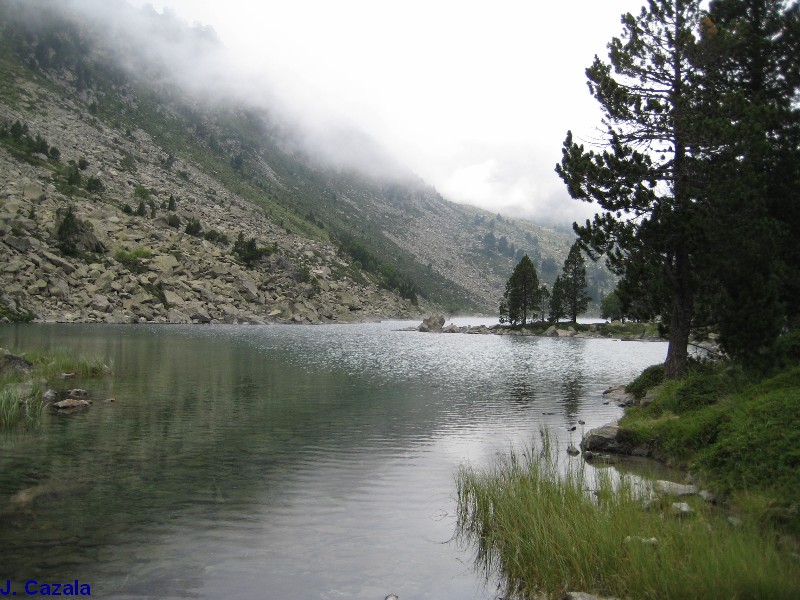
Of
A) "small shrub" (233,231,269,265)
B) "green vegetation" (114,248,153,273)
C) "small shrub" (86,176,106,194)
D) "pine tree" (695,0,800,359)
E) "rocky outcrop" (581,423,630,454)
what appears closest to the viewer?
"pine tree" (695,0,800,359)

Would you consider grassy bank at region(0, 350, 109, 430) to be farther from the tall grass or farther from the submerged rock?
the tall grass

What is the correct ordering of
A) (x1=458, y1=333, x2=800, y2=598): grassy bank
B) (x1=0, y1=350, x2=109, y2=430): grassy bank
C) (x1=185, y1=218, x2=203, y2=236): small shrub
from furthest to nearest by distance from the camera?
(x1=185, y1=218, x2=203, y2=236): small shrub → (x1=0, y1=350, x2=109, y2=430): grassy bank → (x1=458, y1=333, x2=800, y2=598): grassy bank

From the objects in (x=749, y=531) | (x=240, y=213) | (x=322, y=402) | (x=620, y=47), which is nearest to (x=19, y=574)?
(x=749, y=531)

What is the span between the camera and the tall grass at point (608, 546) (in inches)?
304

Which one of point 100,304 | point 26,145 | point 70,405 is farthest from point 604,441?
point 26,145

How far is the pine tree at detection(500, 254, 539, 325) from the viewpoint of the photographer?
13150 centimetres

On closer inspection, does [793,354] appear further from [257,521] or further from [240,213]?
[240,213]

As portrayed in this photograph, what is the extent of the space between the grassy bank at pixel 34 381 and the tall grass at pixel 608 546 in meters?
19.9

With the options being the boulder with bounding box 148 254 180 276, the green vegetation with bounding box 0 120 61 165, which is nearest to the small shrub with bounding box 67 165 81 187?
the green vegetation with bounding box 0 120 61 165

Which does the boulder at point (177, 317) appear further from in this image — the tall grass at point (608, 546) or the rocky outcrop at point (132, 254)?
the tall grass at point (608, 546)

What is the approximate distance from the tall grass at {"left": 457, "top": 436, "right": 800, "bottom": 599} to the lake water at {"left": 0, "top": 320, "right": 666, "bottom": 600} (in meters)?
0.89

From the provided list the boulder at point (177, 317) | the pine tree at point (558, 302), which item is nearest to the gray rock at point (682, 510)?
the boulder at point (177, 317)

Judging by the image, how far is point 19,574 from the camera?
10.1 m

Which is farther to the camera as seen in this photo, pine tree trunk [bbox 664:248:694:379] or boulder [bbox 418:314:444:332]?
boulder [bbox 418:314:444:332]
